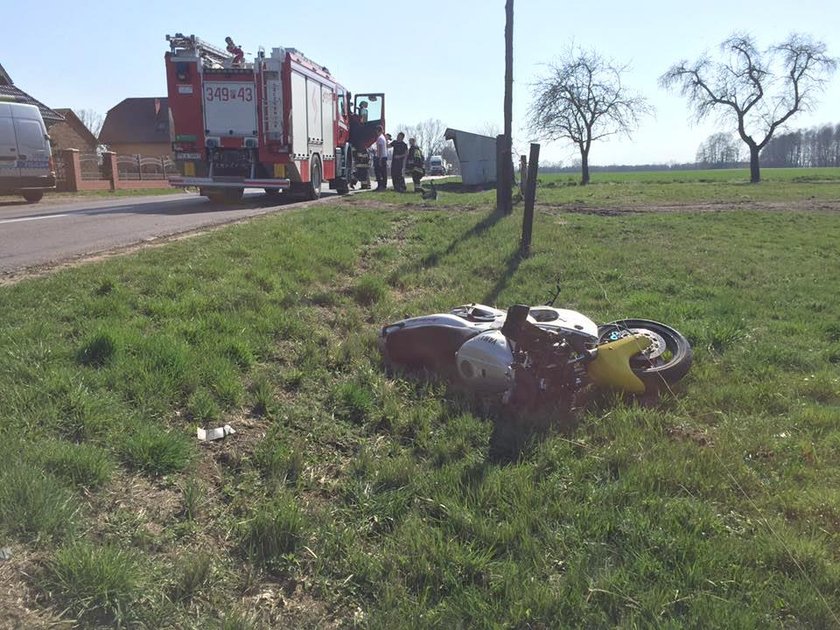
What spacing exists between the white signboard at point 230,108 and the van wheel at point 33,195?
6.90 meters

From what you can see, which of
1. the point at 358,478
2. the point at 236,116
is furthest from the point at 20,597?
the point at 236,116

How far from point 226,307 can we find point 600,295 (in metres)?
4.06

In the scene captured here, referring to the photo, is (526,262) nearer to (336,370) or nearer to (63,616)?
(336,370)

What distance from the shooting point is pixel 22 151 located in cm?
1648

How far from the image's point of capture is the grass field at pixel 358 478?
2.26 meters

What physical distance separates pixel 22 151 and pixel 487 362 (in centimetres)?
1719

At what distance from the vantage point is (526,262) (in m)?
8.48

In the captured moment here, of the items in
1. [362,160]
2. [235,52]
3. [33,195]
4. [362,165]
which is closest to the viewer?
[235,52]

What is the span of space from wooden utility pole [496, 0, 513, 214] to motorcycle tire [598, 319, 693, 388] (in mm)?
8156

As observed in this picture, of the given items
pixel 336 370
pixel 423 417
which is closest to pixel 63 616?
pixel 423 417

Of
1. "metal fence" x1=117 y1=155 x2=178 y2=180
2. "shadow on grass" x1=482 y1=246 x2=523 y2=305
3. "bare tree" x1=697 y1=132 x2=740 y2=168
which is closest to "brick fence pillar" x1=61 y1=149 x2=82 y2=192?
"metal fence" x1=117 y1=155 x2=178 y2=180

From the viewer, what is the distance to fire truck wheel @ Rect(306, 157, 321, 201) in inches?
647

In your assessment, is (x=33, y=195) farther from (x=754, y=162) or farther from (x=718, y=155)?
(x=718, y=155)

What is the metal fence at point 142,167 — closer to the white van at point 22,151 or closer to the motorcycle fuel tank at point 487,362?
the white van at point 22,151
